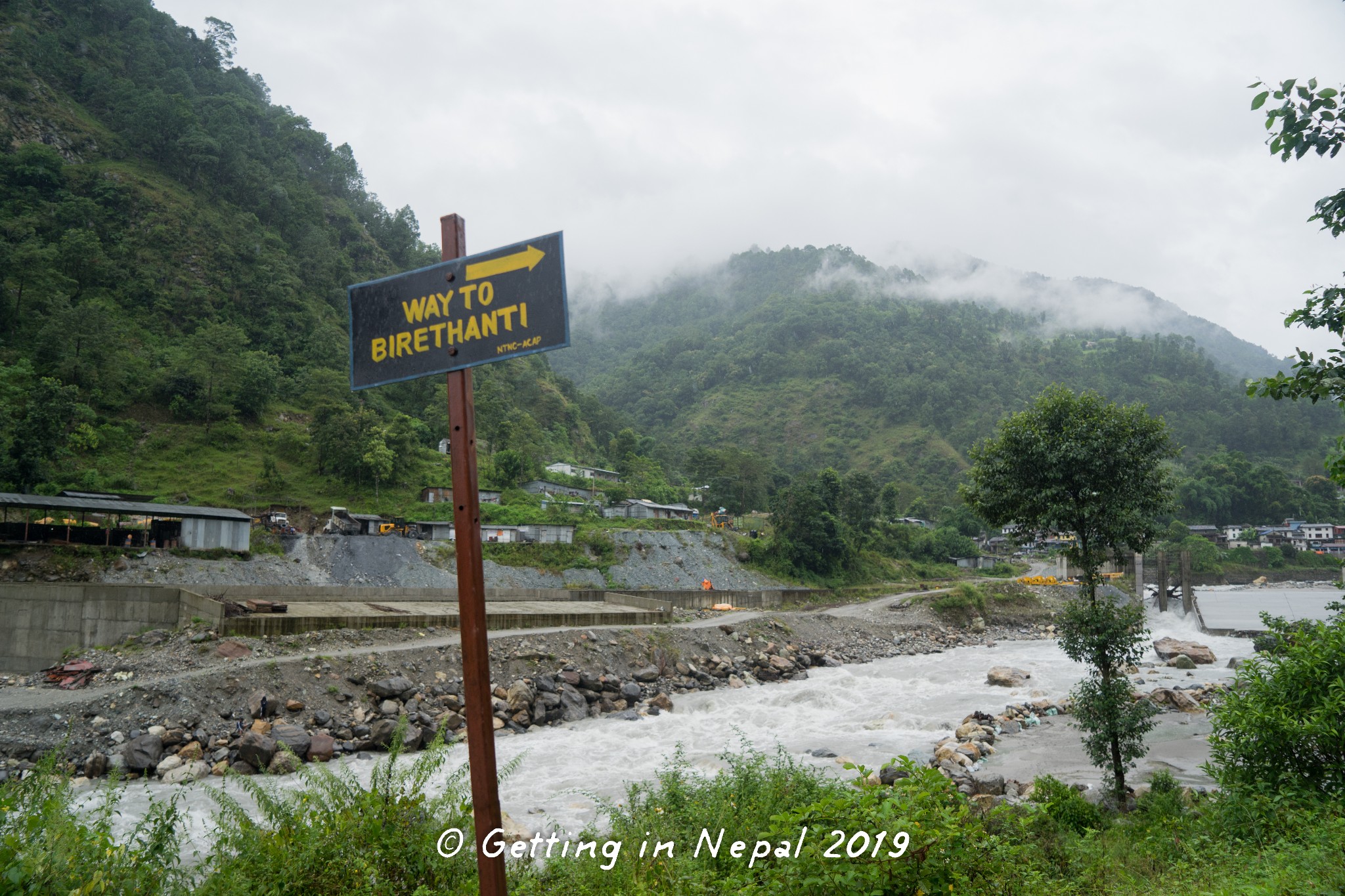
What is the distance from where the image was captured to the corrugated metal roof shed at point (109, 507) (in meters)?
27.0

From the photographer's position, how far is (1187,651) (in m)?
30.6

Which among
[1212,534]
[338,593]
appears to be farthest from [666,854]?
[1212,534]

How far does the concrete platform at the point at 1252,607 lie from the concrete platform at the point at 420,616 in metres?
34.9

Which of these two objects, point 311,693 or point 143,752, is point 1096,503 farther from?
point 143,752

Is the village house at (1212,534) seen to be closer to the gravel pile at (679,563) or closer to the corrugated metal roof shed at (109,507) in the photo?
the gravel pile at (679,563)

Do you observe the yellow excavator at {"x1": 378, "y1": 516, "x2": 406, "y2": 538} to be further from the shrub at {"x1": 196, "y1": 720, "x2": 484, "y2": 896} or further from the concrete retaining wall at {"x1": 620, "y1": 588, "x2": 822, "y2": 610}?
the shrub at {"x1": 196, "y1": 720, "x2": 484, "y2": 896}

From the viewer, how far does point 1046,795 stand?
973 cm

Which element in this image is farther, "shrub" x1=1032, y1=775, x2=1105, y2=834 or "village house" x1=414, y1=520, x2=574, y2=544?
"village house" x1=414, y1=520, x2=574, y2=544

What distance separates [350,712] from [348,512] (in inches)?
1266

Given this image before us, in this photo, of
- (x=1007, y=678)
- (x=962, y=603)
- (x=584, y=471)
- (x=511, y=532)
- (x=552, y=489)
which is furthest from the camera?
(x=584, y=471)

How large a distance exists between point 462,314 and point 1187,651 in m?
36.7

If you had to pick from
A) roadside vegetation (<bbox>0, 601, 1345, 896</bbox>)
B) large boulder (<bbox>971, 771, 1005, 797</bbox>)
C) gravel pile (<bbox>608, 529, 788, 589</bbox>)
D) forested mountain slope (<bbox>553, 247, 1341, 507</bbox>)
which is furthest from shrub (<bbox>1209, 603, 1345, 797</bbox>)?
forested mountain slope (<bbox>553, 247, 1341, 507</bbox>)

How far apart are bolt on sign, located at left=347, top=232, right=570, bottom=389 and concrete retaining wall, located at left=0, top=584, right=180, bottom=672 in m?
18.8

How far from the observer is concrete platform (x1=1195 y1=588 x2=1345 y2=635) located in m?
43.0
